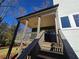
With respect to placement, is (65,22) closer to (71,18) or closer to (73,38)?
(71,18)

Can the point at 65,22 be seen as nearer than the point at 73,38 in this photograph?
No

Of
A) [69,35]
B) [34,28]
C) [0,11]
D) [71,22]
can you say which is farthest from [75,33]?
[0,11]

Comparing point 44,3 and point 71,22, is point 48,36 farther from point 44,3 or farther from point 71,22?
point 44,3

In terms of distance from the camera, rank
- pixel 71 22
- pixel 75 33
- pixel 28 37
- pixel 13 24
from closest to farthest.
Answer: pixel 75 33 → pixel 71 22 → pixel 28 37 → pixel 13 24

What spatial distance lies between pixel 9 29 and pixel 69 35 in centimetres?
2726

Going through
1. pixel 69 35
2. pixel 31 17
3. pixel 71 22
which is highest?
pixel 31 17

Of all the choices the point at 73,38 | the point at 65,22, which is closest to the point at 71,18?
the point at 65,22

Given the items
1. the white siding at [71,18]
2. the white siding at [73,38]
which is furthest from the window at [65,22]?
the white siding at [73,38]

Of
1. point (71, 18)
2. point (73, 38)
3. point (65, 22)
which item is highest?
point (71, 18)

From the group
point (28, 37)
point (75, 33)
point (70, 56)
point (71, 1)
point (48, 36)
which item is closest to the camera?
point (70, 56)

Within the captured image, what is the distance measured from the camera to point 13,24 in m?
Result: 36.1

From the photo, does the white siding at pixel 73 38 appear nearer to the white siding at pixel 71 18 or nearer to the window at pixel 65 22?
the white siding at pixel 71 18

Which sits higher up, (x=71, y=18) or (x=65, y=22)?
(x=71, y=18)

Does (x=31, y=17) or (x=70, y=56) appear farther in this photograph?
(x=31, y=17)
